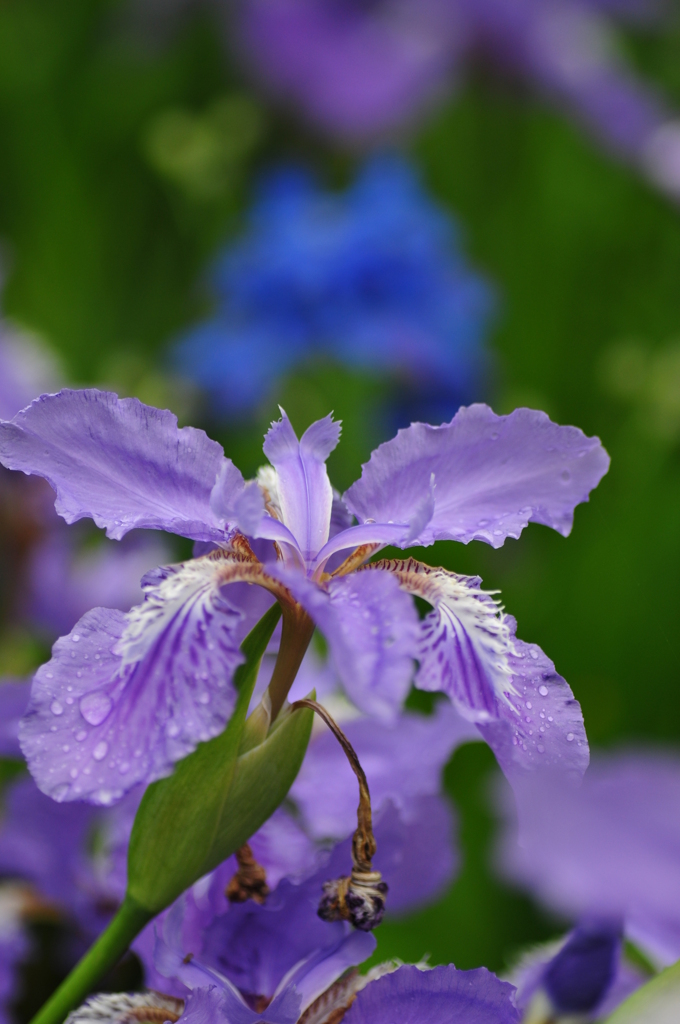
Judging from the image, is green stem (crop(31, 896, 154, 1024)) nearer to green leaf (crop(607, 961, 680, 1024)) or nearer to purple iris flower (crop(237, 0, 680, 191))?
green leaf (crop(607, 961, 680, 1024))

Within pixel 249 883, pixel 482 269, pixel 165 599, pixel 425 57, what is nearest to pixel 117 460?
pixel 165 599

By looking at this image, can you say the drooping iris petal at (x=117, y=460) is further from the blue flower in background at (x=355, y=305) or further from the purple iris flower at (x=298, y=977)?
the blue flower in background at (x=355, y=305)

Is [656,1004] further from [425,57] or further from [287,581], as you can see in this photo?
[425,57]

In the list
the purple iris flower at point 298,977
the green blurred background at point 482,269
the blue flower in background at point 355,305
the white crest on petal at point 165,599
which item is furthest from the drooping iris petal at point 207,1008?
the blue flower in background at point 355,305

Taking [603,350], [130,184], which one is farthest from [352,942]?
[130,184]

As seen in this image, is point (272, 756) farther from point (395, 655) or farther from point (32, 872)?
point (32, 872)

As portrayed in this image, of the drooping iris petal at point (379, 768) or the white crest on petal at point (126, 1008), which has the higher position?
the drooping iris petal at point (379, 768)

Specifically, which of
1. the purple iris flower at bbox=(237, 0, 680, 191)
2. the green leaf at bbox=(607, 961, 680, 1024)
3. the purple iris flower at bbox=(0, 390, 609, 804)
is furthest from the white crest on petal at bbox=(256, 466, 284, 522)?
the purple iris flower at bbox=(237, 0, 680, 191)
